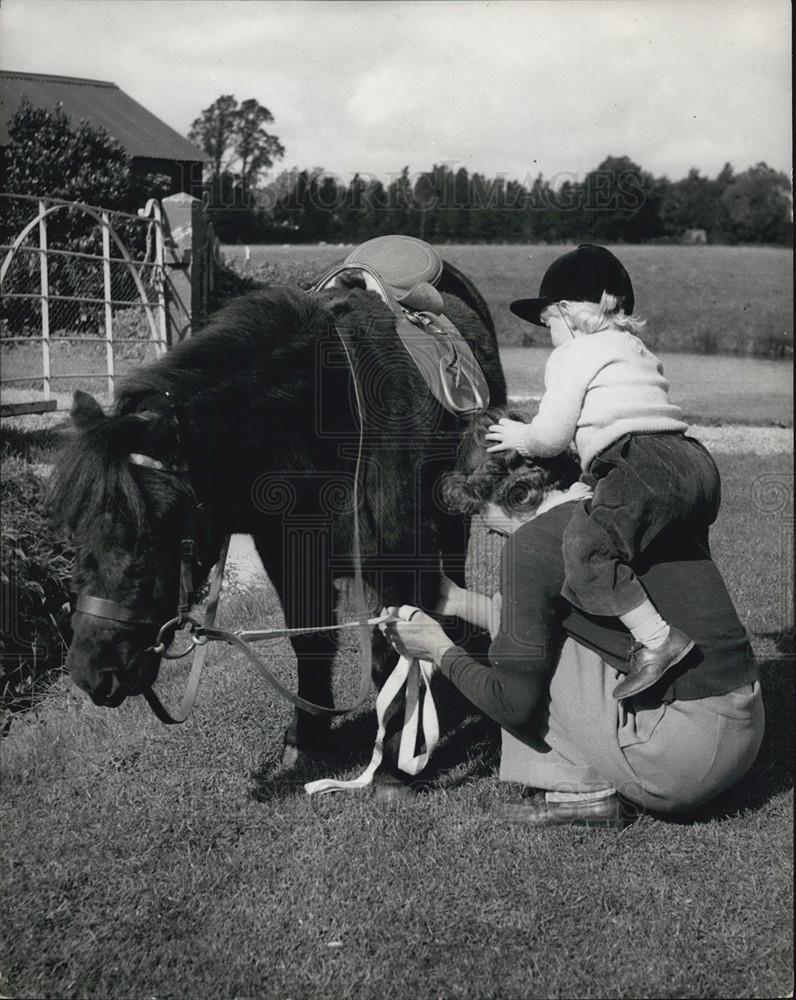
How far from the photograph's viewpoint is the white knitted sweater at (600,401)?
3057 millimetres

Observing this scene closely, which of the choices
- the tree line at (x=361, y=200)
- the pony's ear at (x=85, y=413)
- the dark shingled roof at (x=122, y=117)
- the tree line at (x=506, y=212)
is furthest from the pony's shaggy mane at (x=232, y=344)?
the dark shingled roof at (x=122, y=117)

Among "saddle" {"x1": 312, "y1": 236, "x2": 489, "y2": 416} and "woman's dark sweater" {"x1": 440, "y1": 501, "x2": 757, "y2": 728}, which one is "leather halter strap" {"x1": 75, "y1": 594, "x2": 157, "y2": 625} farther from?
"saddle" {"x1": 312, "y1": 236, "x2": 489, "y2": 416}

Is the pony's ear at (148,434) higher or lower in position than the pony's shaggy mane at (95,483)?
higher

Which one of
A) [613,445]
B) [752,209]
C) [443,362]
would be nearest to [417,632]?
[613,445]

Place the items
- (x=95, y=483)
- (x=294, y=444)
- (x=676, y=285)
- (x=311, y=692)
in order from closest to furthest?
1. (x=95, y=483)
2. (x=294, y=444)
3. (x=311, y=692)
4. (x=676, y=285)

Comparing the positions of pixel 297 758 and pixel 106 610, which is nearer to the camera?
pixel 106 610

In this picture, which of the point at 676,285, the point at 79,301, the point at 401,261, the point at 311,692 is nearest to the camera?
the point at 311,692

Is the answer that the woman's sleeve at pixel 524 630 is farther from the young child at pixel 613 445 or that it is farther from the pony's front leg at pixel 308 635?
the pony's front leg at pixel 308 635

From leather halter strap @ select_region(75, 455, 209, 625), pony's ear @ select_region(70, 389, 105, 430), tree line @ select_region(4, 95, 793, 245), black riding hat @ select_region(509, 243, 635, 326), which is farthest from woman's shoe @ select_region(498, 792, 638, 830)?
tree line @ select_region(4, 95, 793, 245)

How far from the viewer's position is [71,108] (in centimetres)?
2556

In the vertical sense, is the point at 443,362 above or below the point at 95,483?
above

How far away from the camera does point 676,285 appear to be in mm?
18094

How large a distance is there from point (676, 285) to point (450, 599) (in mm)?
16122

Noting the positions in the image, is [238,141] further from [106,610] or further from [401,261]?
[106,610]
